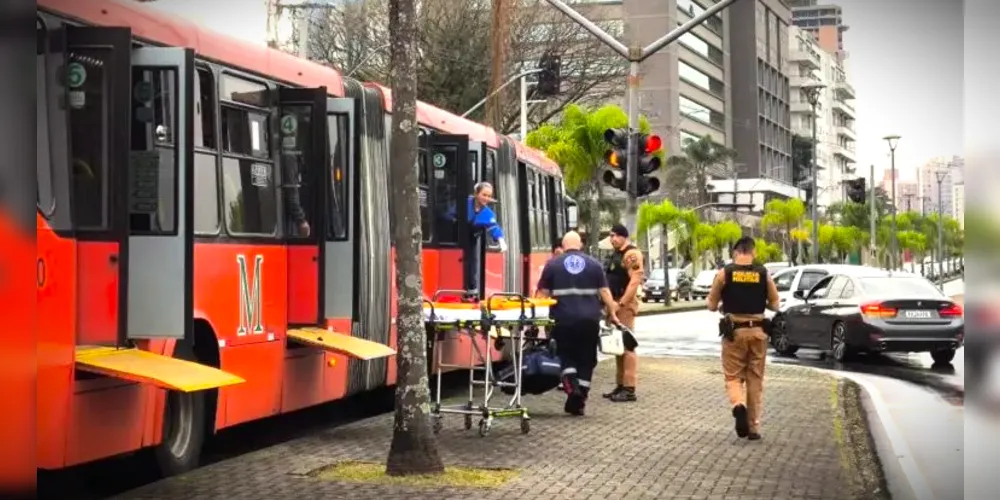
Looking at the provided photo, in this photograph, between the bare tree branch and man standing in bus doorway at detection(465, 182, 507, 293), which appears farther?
the bare tree branch

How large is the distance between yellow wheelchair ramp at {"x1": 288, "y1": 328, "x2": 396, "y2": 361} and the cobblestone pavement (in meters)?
0.72

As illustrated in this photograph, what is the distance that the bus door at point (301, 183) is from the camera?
437 inches

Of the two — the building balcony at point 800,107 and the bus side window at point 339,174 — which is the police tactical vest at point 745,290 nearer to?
the bus side window at point 339,174

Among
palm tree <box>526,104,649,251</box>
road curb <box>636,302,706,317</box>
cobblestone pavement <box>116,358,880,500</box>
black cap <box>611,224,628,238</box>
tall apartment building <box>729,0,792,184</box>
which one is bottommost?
road curb <box>636,302,706,317</box>

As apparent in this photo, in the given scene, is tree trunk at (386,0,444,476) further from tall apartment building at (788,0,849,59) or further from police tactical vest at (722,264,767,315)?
police tactical vest at (722,264,767,315)

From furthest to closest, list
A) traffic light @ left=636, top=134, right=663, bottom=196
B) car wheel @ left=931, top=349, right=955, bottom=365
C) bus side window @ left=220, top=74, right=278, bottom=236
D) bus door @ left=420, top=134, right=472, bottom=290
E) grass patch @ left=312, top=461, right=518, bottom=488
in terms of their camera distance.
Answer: car wheel @ left=931, top=349, right=955, bottom=365, traffic light @ left=636, top=134, right=663, bottom=196, bus door @ left=420, top=134, right=472, bottom=290, bus side window @ left=220, top=74, right=278, bottom=236, grass patch @ left=312, top=461, right=518, bottom=488

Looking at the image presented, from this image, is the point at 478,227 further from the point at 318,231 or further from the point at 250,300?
the point at 250,300

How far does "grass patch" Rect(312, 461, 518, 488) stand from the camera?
903 centimetres

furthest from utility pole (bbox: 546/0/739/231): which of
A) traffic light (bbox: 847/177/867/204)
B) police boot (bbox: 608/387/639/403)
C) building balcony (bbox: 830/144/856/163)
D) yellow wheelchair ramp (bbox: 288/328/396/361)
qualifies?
building balcony (bbox: 830/144/856/163)

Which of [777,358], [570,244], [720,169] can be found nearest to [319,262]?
[570,244]

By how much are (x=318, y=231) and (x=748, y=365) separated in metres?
3.95

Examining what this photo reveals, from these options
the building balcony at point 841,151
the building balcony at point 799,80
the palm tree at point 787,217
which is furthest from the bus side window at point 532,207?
the building balcony at point 841,151

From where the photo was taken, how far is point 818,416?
46.8ft

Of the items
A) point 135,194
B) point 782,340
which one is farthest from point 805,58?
point 135,194
